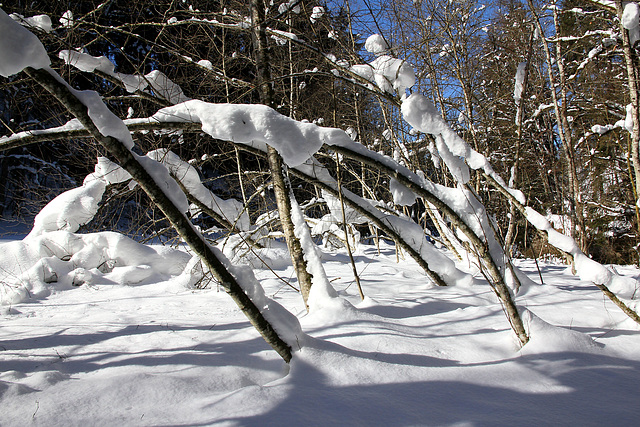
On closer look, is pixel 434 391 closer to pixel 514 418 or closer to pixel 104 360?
pixel 514 418

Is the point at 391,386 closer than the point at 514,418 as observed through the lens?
No

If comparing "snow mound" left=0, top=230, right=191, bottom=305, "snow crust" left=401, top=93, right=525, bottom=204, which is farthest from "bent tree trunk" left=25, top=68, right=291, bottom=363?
"snow mound" left=0, top=230, right=191, bottom=305

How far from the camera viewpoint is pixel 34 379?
5.82ft

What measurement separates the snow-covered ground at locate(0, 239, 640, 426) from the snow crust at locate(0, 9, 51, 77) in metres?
1.36

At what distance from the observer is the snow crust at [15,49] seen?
1239mm

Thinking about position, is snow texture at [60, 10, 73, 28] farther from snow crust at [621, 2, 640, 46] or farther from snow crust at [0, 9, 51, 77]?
snow crust at [621, 2, 640, 46]

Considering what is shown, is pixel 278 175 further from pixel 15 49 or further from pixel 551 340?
pixel 551 340

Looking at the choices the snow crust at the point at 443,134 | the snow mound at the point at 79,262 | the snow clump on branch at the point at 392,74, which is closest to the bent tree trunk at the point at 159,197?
the snow crust at the point at 443,134

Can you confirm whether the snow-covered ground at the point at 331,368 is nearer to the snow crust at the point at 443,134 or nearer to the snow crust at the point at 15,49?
the snow crust at the point at 443,134


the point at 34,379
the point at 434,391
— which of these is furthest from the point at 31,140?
the point at 434,391

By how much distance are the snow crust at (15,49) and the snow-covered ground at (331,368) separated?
53.5 inches

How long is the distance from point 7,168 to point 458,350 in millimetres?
11975

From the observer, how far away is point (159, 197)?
4.91 feet

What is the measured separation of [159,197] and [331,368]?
116 cm
